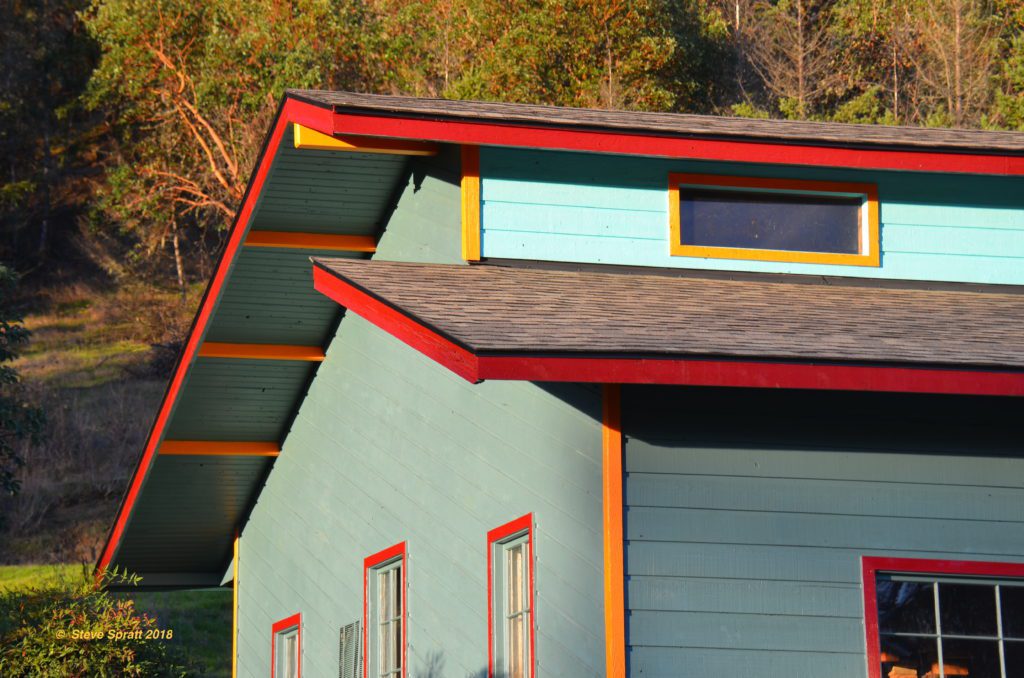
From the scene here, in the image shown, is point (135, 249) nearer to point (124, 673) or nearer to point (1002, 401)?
point (124, 673)

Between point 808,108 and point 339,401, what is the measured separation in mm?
31734

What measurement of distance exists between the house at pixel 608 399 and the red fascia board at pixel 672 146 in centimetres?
2

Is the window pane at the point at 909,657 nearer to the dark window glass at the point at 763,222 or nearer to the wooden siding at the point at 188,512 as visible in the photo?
the dark window glass at the point at 763,222

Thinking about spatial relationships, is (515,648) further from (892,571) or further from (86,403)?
(86,403)

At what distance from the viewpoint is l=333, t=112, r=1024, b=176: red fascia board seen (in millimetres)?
10578

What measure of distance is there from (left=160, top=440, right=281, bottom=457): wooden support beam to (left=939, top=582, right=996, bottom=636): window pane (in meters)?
8.04

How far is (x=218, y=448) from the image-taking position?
1432 cm

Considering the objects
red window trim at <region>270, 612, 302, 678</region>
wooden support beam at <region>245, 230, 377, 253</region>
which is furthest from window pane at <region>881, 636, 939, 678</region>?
Answer: red window trim at <region>270, 612, 302, 678</region>

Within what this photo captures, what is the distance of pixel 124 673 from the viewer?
13594 mm

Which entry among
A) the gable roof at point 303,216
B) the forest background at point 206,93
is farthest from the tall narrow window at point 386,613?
the forest background at point 206,93

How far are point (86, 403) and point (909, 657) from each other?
1221 inches

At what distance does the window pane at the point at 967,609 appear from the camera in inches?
335

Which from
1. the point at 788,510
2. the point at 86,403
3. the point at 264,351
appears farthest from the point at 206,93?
the point at 788,510

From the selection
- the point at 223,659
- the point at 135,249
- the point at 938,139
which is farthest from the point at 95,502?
the point at 938,139
